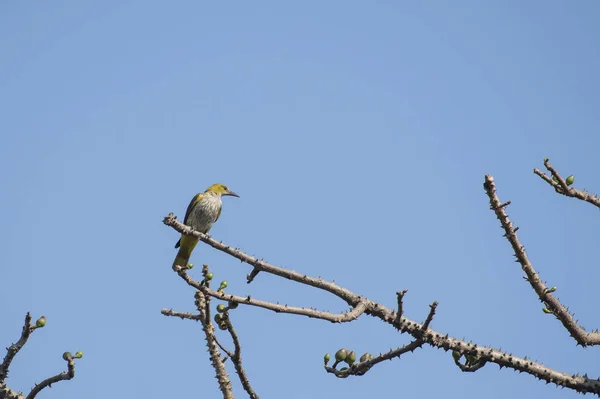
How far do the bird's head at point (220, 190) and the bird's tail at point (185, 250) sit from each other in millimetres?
2744

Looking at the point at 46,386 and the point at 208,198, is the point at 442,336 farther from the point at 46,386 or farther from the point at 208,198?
the point at 208,198

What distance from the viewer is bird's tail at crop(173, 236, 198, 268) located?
11808mm

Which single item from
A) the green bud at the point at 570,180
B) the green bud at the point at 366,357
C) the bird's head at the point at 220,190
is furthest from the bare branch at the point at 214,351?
the bird's head at the point at 220,190

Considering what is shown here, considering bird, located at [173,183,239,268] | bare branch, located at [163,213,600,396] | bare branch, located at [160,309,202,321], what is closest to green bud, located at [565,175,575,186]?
bare branch, located at [163,213,600,396]

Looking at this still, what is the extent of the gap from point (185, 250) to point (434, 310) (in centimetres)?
828

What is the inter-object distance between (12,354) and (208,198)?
8993mm

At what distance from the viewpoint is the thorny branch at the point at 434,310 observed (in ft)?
14.4

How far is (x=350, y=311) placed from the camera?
4227 mm

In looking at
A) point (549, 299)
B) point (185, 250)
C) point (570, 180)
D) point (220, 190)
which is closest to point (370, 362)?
point (549, 299)

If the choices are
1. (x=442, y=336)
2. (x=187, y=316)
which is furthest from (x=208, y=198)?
(x=442, y=336)

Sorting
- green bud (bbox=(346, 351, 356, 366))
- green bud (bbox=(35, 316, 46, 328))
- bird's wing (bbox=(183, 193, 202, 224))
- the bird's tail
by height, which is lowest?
green bud (bbox=(346, 351, 356, 366))

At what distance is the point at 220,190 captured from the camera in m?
15.0

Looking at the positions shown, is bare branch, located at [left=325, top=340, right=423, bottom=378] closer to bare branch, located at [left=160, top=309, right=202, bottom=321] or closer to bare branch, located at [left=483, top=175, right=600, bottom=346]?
bare branch, located at [left=483, top=175, right=600, bottom=346]

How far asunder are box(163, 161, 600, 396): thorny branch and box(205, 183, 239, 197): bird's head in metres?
9.69
